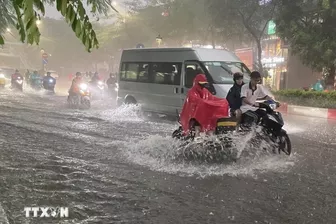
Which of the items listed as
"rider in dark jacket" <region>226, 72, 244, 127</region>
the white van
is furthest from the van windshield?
"rider in dark jacket" <region>226, 72, 244, 127</region>

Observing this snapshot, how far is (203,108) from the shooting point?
6.86m

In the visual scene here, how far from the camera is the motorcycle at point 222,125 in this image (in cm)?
669

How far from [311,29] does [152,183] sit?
19318mm

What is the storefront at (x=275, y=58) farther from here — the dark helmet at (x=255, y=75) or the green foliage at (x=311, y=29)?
the dark helmet at (x=255, y=75)

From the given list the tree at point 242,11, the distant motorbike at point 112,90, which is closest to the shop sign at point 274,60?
the tree at point 242,11

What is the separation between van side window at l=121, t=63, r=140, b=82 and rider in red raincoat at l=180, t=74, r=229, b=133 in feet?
23.8

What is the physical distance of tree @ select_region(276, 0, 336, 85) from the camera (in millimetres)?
20797

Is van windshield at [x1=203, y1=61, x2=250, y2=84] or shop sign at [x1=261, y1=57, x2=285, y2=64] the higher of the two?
shop sign at [x1=261, y1=57, x2=285, y2=64]

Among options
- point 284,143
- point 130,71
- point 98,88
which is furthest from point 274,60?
point 284,143

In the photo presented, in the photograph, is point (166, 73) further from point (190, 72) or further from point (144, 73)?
point (144, 73)

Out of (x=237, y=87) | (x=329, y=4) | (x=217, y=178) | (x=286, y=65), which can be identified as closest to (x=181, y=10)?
(x=286, y=65)

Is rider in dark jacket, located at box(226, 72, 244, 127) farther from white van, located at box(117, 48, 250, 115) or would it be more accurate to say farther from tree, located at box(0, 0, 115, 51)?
tree, located at box(0, 0, 115, 51)

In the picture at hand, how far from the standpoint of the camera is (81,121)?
41.4 feet

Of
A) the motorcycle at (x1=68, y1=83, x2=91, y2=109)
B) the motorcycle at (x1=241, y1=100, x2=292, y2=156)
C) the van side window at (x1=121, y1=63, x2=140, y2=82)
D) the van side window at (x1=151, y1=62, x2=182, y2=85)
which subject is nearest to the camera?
the motorcycle at (x1=241, y1=100, x2=292, y2=156)
